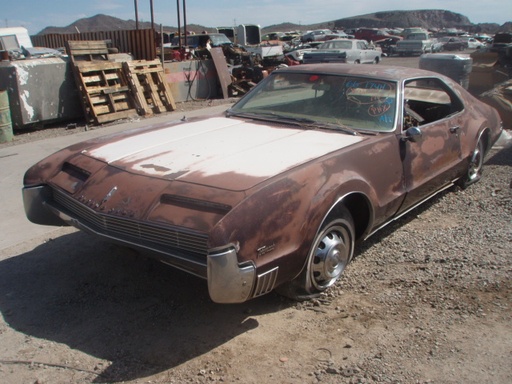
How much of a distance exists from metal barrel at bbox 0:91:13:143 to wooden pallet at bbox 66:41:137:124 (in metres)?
1.64

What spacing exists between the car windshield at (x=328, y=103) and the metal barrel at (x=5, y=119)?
5.79 metres

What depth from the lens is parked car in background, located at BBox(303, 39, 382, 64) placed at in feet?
75.7

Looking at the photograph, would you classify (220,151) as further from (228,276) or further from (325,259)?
(228,276)

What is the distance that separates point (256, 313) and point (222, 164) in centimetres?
98

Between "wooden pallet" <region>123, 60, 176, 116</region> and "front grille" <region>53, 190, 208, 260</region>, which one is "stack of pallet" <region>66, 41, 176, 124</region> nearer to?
"wooden pallet" <region>123, 60, 176, 116</region>

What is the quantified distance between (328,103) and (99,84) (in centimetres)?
765

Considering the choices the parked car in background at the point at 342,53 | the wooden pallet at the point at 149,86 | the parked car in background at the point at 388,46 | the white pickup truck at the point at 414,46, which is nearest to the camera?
the wooden pallet at the point at 149,86

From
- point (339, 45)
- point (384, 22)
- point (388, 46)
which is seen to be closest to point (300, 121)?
point (339, 45)

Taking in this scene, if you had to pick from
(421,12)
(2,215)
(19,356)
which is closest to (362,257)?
(19,356)

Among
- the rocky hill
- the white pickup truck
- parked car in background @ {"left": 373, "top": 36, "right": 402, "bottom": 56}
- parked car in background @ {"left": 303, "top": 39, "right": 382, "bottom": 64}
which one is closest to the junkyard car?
parked car in background @ {"left": 303, "top": 39, "right": 382, "bottom": 64}

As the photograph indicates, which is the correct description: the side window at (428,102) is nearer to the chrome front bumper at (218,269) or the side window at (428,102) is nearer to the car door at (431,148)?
the car door at (431,148)

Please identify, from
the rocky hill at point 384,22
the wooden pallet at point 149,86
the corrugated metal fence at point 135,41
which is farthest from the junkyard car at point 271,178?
the rocky hill at point 384,22

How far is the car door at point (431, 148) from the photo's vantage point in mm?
4008

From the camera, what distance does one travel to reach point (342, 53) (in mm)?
23109
